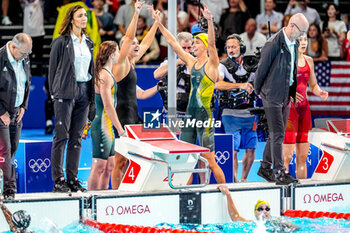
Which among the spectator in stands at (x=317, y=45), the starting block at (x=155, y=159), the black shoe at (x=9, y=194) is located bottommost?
the black shoe at (x=9, y=194)

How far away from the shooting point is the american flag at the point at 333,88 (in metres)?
14.4

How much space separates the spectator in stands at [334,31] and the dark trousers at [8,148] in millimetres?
8373

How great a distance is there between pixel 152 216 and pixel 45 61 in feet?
24.0

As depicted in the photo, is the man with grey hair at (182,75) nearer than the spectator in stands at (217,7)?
Yes

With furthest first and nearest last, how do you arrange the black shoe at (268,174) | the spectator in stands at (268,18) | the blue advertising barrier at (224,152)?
the spectator in stands at (268,18)
the blue advertising barrier at (224,152)
the black shoe at (268,174)

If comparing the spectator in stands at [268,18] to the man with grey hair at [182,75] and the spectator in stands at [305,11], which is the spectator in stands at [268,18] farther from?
the man with grey hair at [182,75]

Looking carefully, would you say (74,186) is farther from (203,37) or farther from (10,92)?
(203,37)

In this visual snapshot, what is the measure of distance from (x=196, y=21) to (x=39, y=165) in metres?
5.86

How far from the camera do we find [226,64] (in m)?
9.30

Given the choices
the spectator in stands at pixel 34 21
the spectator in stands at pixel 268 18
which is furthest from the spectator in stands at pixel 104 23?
the spectator in stands at pixel 268 18

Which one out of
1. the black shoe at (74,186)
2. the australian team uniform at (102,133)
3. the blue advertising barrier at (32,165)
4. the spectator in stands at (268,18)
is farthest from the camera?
the spectator in stands at (268,18)

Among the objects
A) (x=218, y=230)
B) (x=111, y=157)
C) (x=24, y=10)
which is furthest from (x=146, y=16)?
(x=218, y=230)

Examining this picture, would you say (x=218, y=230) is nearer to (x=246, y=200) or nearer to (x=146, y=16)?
(x=246, y=200)

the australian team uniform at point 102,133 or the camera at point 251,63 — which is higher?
the camera at point 251,63
